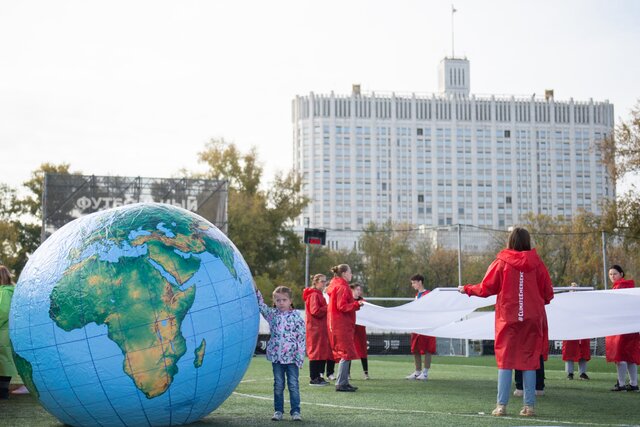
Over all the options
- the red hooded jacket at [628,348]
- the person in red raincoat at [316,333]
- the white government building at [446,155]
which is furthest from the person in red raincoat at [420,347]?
the white government building at [446,155]

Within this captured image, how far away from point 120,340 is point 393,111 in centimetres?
15032

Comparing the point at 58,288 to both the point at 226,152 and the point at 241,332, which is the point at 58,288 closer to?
the point at 241,332

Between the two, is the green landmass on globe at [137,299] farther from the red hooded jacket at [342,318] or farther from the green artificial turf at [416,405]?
the red hooded jacket at [342,318]

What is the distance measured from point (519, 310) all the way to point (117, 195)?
29708mm

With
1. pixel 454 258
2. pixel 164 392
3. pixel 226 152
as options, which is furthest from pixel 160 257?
pixel 454 258

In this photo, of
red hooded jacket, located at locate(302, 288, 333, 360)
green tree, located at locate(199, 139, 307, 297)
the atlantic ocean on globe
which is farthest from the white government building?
the atlantic ocean on globe

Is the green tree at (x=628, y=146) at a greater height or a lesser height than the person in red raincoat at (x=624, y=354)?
greater

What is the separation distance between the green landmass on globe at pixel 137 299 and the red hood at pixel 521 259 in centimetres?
364

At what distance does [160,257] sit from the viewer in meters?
8.80

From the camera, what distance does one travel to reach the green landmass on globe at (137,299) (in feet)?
27.8

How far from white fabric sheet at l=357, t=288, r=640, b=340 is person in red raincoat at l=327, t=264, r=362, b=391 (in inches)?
87.7

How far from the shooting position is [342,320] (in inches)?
612

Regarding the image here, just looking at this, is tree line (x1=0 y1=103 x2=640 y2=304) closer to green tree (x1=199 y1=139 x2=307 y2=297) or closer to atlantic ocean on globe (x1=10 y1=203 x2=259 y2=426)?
green tree (x1=199 y1=139 x2=307 y2=297)

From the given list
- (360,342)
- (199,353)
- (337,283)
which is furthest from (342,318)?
(199,353)
